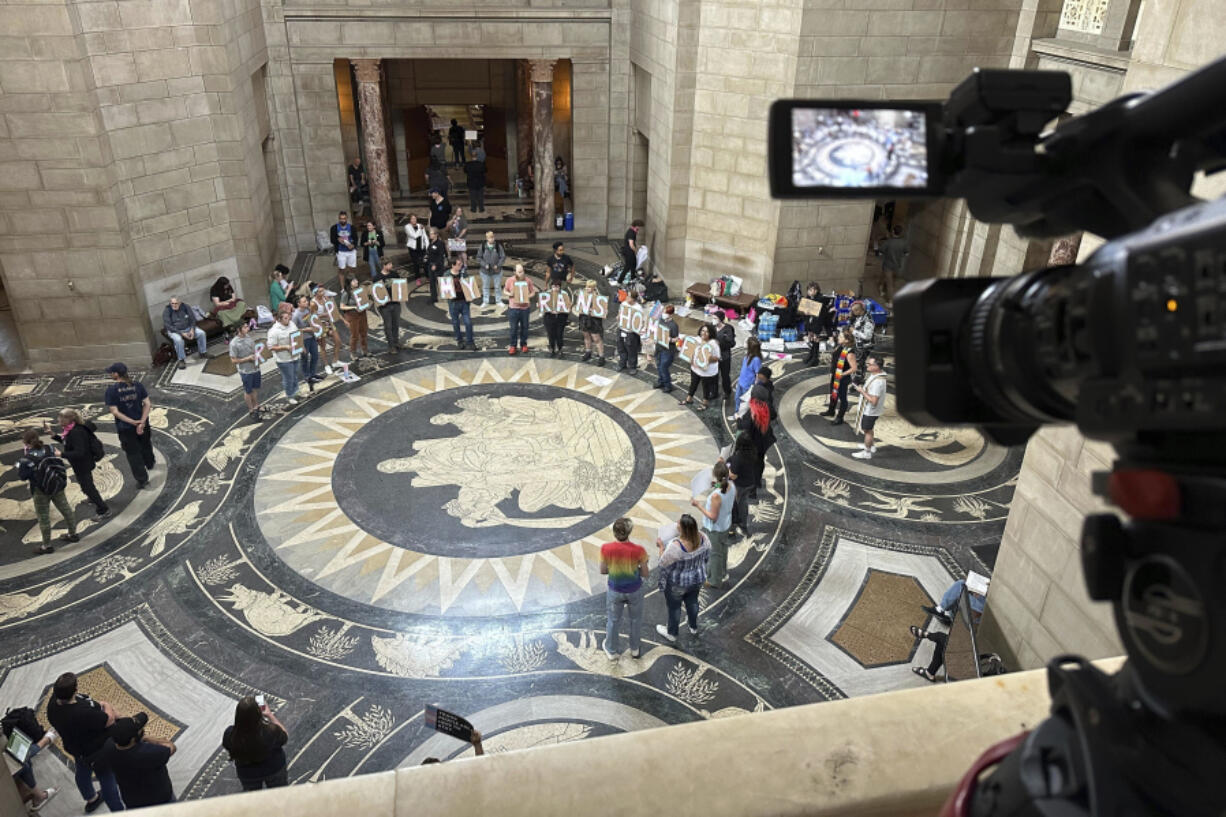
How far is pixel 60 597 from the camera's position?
8180 millimetres

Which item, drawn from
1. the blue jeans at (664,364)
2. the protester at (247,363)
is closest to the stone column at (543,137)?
the blue jeans at (664,364)

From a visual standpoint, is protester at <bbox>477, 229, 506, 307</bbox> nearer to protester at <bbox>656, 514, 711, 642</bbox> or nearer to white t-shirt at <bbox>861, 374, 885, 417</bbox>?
white t-shirt at <bbox>861, 374, 885, 417</bbox>

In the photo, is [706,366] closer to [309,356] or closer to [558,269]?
[558,269]

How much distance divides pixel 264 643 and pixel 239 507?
92.2 inches

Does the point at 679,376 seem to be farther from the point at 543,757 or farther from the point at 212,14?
the point at 543,757

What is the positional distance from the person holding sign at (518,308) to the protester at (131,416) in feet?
16.7

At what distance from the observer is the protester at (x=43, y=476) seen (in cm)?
826

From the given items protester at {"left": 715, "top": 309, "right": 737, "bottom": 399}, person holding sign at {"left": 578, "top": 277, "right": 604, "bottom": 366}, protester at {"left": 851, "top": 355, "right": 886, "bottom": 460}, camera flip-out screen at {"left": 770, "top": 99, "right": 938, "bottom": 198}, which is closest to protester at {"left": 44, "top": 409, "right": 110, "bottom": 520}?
person holding sign at {"left": 578, "top": 277, "right": 604, "bottom": 366}

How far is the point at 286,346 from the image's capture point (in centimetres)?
1102

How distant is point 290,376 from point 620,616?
6323 mm

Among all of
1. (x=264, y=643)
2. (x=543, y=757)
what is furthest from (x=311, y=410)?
(x=543, y=757)

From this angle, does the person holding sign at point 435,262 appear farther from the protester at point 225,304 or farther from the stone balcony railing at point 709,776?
the stone balcony railing at point 709,776

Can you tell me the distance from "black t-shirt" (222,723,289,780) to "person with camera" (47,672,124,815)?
3.07ft

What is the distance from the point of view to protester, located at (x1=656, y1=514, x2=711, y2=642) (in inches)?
276
